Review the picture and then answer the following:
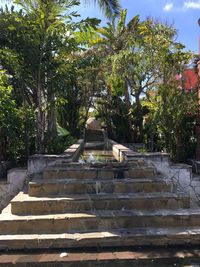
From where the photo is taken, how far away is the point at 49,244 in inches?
200

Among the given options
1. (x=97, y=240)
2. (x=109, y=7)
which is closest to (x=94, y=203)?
(x=97, y=240)

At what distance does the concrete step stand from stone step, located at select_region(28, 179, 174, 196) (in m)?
0.22

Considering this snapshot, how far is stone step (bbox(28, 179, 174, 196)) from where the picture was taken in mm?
6242

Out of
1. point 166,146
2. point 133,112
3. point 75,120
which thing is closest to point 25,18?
point 166,146

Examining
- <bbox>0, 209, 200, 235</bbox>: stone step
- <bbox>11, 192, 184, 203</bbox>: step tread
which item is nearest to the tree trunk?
<bbox>11, 192, 184, 203</bbox>: step tread

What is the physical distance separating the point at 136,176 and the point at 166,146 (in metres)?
2.66

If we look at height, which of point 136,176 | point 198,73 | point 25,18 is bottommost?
point 136,176

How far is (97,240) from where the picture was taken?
16.7ft

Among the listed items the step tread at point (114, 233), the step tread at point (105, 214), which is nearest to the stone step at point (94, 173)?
the step tread at point (105, 214)

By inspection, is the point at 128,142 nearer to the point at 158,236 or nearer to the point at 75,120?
the point at 75,120

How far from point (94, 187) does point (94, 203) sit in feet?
1.57

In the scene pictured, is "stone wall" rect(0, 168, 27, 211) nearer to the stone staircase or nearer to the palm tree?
the stone staircase

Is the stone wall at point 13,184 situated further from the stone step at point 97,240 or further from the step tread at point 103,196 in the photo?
the stone step at point 97,240

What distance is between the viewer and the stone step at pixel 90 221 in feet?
17.7
